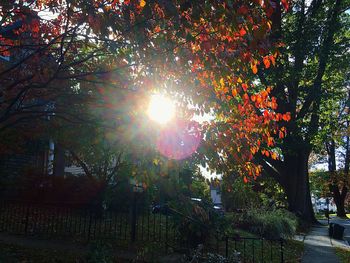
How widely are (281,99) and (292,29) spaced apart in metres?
4.10

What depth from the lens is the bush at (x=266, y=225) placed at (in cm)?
1611

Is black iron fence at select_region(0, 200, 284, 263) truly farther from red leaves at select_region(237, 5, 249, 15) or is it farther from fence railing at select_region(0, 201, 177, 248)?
red leaves at select_region(237, 5, 249, 15)

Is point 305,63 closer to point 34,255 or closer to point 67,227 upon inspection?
point 67,227

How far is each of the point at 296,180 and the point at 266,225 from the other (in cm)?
1272

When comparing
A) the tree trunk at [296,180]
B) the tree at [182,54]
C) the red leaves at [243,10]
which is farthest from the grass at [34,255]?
the tree trunk at [296,180]

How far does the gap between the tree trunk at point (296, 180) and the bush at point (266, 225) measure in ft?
35.7

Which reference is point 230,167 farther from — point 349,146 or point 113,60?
point 349,146

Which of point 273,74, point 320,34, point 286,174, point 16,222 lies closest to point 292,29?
point 320,34

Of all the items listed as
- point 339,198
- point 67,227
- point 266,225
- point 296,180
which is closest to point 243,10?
point 67,227

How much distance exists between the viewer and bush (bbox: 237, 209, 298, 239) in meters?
16.1

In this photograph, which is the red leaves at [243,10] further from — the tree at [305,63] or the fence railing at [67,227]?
the tree at [305,63]

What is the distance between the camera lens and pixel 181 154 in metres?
5.51

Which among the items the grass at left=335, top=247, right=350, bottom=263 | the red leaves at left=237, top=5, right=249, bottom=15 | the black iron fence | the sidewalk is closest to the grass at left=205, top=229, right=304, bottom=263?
the black iron fence

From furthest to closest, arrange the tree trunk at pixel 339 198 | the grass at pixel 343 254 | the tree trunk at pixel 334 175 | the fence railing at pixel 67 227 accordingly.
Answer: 1. the tree trunk at pixel 339 198
2. the tree trunk at pixel 334 175
3. the grass at pixel 343 254
4. the fence railing at pixel 67 227
